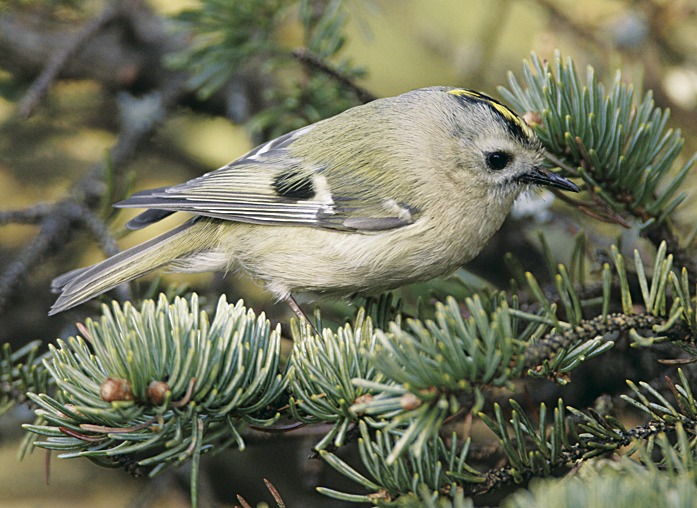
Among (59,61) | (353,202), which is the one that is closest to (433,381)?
(353,202)

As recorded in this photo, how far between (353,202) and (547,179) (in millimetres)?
394

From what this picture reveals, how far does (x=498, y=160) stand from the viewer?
4.56 feet

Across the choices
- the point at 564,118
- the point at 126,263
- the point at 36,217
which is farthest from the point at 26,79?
the point at 564,118

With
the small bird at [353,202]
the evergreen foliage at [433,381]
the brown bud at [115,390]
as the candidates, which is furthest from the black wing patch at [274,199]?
the brown bud at [115,390]

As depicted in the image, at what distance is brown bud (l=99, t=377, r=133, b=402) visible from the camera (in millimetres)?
714

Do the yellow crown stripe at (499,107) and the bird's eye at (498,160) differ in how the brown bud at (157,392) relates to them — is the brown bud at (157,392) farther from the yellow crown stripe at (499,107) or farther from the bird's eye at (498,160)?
the bird's eye at (498,160)

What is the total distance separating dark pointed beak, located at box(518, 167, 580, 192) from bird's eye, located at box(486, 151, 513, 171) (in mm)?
45

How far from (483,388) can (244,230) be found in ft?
2.81

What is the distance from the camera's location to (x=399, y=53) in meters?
2.20

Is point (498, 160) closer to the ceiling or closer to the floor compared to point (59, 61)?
closer to the floor

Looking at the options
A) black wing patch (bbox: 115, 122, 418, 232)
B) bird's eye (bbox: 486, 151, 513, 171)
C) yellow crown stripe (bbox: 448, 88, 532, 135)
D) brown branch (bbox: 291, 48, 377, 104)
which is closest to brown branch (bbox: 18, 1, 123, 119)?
black wing patch (bbox: 115, 122, 418, 232)

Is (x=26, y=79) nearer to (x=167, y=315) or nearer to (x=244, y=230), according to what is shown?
(x=244, y=230)

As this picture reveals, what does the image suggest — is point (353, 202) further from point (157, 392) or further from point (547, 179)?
point (157, 392)

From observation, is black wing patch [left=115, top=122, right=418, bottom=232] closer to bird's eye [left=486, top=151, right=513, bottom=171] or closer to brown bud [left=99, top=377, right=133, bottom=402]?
bird's eye [left=486, top=151, right=513, bottom=171]
